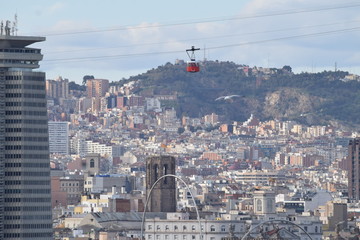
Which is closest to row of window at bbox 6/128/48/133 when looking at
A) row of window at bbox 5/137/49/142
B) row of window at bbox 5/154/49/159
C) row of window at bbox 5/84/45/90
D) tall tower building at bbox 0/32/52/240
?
tall tower building at bbox 0/32/52/240

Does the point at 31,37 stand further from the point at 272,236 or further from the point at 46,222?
the point at 272,236

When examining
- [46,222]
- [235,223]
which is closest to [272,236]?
[235,223]

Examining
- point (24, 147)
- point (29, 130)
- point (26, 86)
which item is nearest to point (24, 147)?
point (24, 147)

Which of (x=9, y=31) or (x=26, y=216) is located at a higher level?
(x=9, y=31)

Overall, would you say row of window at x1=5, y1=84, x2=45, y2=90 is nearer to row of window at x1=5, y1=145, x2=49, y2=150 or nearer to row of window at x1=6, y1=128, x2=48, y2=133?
row of window at x1=6, y1=128, x2=48, y2=133

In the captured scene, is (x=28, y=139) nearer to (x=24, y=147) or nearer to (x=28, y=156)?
(x=24, y=147)

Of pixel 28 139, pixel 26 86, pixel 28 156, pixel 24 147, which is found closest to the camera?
pixel 26 86

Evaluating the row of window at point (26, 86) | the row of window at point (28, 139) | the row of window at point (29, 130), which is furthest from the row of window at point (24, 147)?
the row of window at point (26, 86)

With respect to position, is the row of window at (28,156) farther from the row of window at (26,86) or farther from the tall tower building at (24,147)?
→ the row of window at (26,86)
